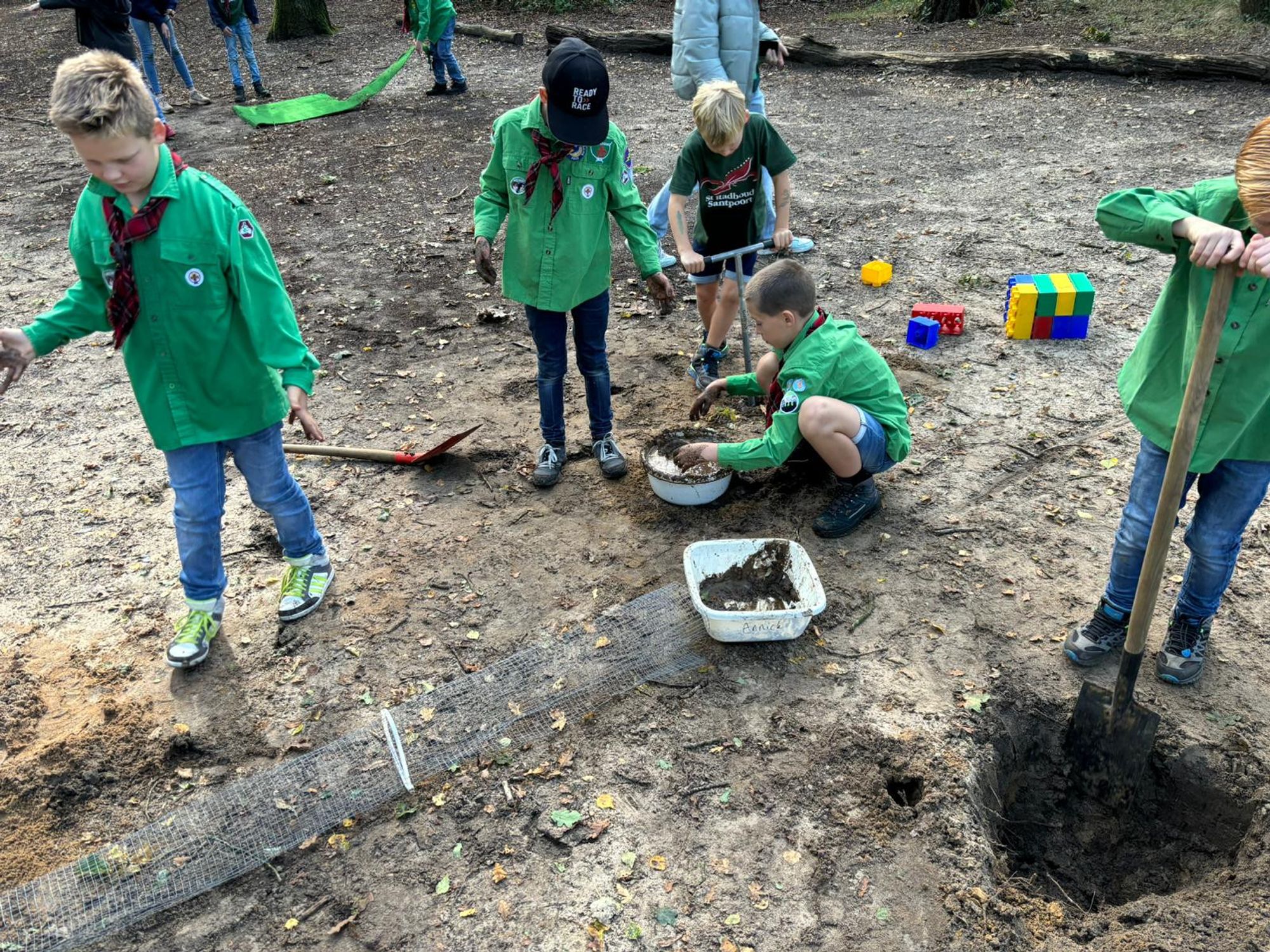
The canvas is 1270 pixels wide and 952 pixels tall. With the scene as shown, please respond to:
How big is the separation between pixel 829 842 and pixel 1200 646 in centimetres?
158

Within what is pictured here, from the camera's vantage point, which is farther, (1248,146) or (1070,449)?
(1070,449)

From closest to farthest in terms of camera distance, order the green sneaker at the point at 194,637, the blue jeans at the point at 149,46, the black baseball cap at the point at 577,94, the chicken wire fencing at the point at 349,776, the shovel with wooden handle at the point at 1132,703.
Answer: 1. the shovel with wooden handle at the point at 1132,703
2. the chicken wire fencing at the point at 349,776
3. the green sneaker at the point at 194,637
4. the black baseball cap at the point at 577,94
5. the blue jeans at the point at 149,46

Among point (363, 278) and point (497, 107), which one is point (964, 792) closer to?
point (363, 278)

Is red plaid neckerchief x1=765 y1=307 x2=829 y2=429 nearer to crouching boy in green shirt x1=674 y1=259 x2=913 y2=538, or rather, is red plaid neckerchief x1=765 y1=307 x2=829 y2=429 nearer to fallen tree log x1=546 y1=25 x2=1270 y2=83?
crouching boy in green shirt x1=674 y1=259 x2=913 y2=538

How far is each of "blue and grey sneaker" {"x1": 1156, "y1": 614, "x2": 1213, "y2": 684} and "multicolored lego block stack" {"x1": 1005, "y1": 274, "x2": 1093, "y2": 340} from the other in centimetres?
260

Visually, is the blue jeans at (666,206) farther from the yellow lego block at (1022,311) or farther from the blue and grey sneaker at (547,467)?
the blue and grey sneaker at (547,467)

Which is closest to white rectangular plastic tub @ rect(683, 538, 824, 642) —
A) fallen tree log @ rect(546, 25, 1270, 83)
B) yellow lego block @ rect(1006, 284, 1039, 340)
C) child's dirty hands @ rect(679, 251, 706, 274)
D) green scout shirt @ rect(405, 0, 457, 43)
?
child's dirty hands @ rect(679, 251, 706, 274)

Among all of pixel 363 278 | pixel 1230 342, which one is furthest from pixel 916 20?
pixel 1230 342

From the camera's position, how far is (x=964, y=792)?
3029mm

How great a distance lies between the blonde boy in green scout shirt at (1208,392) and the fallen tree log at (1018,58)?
306 inches

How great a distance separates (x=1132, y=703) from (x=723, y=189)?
3176mm

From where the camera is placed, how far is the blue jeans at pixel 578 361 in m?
4.43

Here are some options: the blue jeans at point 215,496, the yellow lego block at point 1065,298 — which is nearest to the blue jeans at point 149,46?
the blue jeans at point 215,496

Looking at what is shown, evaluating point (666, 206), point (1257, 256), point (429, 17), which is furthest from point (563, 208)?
point (429, 17)
